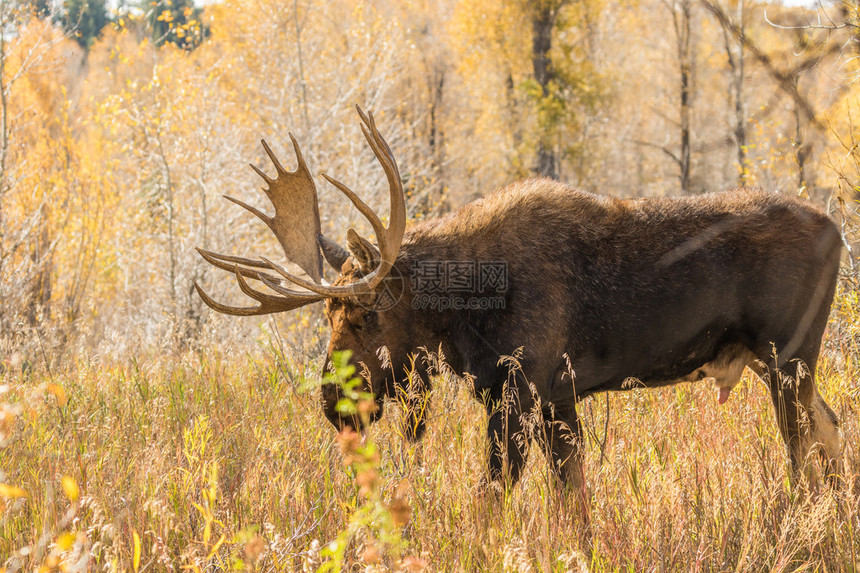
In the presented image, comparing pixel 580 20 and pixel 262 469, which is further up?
pixel 580 20

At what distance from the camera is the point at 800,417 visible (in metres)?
3.55

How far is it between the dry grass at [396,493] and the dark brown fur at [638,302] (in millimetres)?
260

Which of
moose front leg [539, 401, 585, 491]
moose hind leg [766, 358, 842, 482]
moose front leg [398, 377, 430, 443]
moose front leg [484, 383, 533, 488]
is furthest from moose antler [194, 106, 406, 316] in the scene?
moose hind leg [766, 358, 842, 482]

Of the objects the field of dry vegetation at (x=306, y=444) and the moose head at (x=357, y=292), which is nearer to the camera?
the field of dry vegetation at (x=306, y=444)

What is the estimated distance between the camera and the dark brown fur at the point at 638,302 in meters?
3.50

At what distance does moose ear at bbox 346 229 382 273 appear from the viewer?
3.74 metres

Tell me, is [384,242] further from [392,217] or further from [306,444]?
[306,444]

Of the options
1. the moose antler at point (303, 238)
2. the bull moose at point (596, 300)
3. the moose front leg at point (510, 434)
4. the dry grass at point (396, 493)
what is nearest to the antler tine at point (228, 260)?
the moose antler at point (303, 238)

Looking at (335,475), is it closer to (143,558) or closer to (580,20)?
(143,558)

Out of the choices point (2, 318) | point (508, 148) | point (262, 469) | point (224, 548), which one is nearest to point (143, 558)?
point (224, 548)

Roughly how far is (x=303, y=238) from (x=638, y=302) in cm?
199

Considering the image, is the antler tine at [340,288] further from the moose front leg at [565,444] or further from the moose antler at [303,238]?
the moose front leg at [565,444]

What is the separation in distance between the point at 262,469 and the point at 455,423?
109 centimetres

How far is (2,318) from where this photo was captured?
6.60 m
